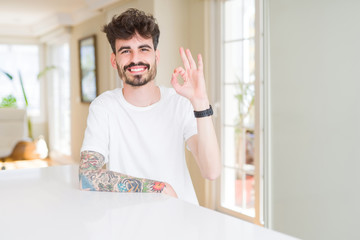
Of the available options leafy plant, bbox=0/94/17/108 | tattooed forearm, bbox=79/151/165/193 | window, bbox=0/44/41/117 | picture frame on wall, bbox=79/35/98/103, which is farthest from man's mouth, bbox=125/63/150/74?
window, bbox=0/44/41/117

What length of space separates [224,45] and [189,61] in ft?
7.39

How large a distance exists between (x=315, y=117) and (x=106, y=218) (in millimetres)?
1617

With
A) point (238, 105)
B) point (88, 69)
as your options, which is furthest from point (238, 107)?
point (88, 69)

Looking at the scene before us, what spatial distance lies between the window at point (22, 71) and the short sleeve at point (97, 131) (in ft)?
21.7

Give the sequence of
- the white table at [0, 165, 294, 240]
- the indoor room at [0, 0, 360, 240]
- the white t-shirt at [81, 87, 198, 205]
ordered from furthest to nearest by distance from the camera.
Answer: the white t-shirt at [81, 87, 198, 205] → the indoor room at [0, 0, 360, 240] → the white table at [0, 165, 294, 240]

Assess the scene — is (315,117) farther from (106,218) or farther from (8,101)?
(8,101)

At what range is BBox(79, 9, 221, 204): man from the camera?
5.46 feet

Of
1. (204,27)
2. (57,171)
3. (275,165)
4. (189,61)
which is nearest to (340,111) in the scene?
(275,165)

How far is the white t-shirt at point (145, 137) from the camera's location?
171 centimetres

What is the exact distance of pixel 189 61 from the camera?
152cm

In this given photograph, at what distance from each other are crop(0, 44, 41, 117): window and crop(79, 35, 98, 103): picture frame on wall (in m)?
2.16

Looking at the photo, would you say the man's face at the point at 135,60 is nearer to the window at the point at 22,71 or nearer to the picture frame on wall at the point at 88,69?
the picture frame on wall at the point at 88,69

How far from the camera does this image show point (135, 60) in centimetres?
166

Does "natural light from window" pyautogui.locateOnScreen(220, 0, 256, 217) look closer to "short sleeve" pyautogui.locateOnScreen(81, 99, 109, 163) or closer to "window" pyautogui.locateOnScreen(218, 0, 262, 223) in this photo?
"window" pyautogui.locateOnScreen(218, 0, 262, 223)
